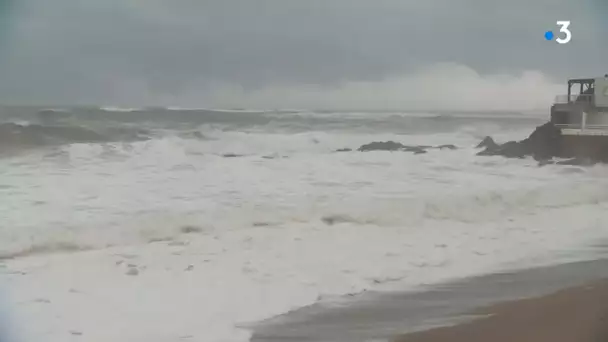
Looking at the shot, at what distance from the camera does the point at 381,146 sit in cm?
174

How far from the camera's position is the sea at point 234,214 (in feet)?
4.95

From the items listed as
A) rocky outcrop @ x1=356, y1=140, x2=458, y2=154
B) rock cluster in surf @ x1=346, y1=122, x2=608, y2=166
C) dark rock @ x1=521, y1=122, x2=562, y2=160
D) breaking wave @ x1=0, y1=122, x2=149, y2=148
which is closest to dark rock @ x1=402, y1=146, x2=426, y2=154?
rocky outcrop @ x1=356, y1=140, x2=458, y2=154

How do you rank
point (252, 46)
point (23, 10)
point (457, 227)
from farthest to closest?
point (457, 227), point (252, 46), point (23, 10)

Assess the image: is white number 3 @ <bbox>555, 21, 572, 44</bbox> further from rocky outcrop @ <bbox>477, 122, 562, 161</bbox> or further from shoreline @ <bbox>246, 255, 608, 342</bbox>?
shoreline @ <bbox>246, 255, 608, 342</bbox>

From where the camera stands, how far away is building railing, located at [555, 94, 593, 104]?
1884 mm

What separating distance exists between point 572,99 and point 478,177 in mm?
422

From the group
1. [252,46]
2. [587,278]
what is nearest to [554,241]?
[587,278]

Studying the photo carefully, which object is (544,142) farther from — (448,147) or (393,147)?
(393,147)

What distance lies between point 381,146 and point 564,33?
Result: 27.6 inches

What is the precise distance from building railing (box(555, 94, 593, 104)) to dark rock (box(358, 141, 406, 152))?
565 mm

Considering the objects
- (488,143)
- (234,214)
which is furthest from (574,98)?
(234,214)

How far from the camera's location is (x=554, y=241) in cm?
188

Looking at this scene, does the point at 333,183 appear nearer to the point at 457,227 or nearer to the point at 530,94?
the point at 457,227

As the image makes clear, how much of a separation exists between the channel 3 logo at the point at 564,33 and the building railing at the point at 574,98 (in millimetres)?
174
